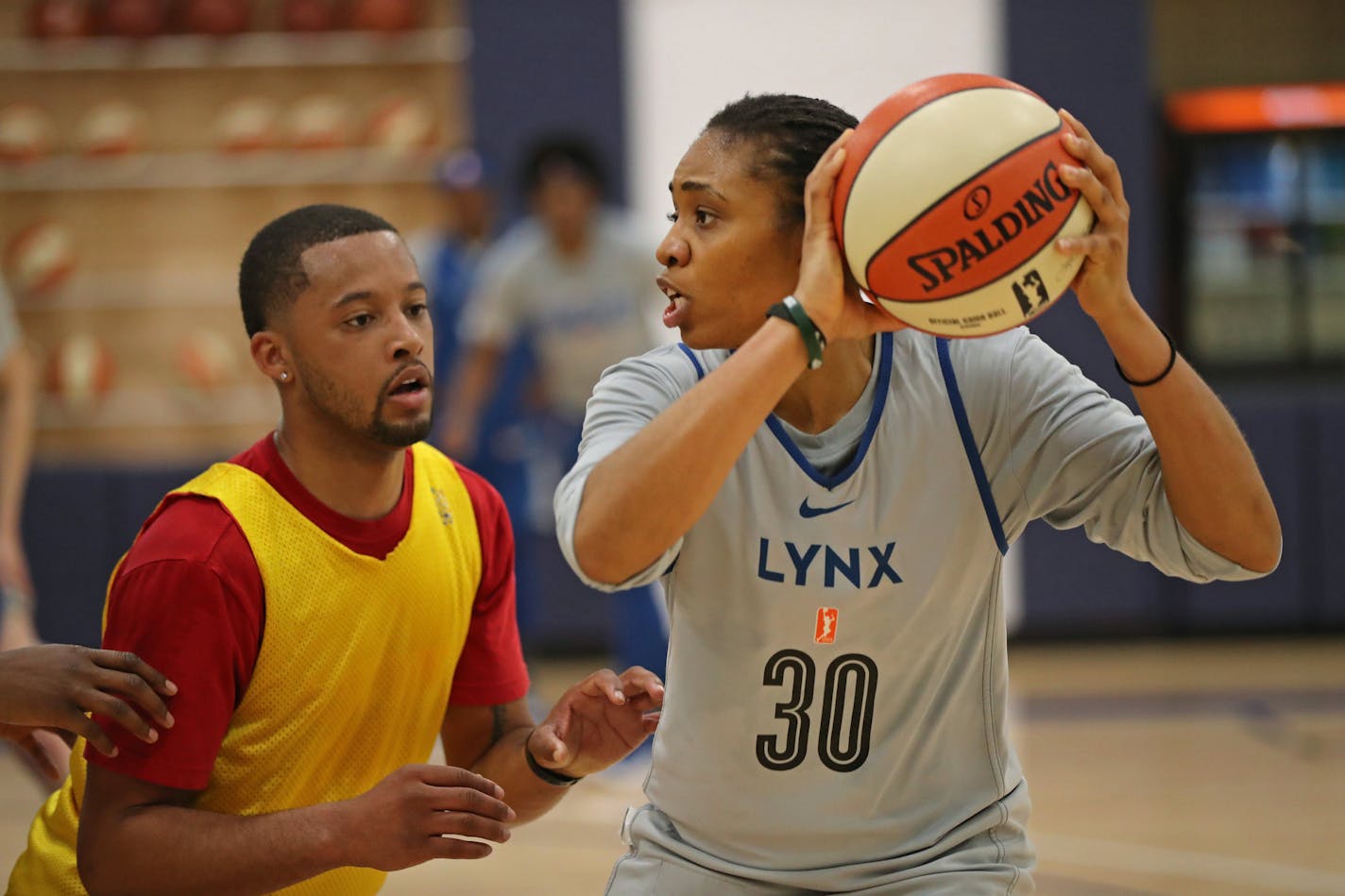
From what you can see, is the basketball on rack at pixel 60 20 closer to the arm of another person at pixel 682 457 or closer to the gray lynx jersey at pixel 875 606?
the gray lynx jersey at pixel 875 606

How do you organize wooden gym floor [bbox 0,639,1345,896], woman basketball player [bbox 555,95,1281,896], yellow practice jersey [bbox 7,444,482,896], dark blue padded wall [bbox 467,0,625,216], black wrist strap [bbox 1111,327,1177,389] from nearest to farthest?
black wrist strap [bbox 1111,327,1177,389] < woman basketball player [bbox 555,95,1281,896] < yellow practice jersey [bbox 7,444,482,896] < wooden gym floor [bbox 0,639,1345,896] < dark blue padded wall [bbox 467,0,625,216]

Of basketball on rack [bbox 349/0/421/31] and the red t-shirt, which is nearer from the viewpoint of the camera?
the red t-shirt

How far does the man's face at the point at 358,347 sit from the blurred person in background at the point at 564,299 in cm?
359

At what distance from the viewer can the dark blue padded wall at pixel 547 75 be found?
25.0ft

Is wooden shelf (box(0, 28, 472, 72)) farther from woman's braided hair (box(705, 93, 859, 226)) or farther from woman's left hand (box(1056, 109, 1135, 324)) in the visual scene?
woman's left hand (box(1056, 109, 1135, 324))

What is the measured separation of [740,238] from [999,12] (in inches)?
234

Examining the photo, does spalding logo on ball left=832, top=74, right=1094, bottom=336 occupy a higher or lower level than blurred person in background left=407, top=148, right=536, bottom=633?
higher

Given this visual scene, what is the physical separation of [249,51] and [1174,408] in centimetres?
690

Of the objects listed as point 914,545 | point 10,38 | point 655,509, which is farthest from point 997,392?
point 10,38

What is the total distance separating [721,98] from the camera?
300 inches

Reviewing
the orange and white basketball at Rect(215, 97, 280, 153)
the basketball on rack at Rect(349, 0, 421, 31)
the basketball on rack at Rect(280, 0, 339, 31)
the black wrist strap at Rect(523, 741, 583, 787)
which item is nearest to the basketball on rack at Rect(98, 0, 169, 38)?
the orange and white basketball at Rect(215, 97, 280, 153)

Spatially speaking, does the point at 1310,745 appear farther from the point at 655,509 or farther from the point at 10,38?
the point at 10,38

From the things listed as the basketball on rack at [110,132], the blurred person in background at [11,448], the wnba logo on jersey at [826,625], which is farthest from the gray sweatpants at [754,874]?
the basketball on rack at [110,132]

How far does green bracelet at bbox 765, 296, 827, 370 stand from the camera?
76.4 inches
